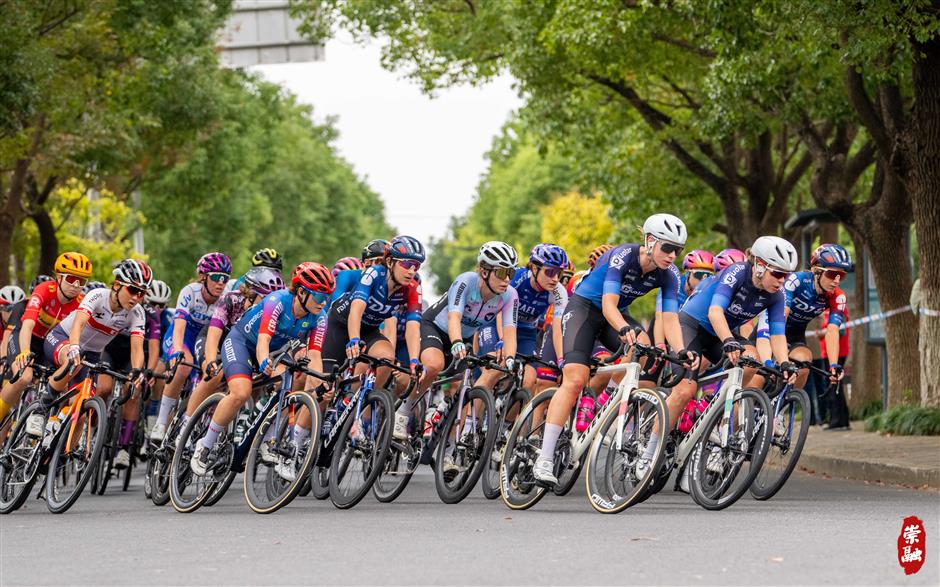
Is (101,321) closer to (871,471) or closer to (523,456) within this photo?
(523,456)

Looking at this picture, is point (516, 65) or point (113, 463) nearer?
point (113, 463)

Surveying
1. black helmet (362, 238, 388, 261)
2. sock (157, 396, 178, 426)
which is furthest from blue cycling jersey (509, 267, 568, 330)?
sock (157, 396, 178, 426)

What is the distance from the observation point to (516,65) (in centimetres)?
2636

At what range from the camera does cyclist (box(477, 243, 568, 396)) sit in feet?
43.3

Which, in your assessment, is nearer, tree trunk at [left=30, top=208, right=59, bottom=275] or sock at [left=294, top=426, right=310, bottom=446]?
sock at [left=294, top=426, right=310, bottom=446]

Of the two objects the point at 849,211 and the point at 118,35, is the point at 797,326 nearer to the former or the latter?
the point at 849,211

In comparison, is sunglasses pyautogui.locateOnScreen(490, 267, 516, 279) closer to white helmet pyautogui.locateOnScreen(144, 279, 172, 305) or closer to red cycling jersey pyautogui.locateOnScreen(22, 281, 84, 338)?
red cycling jersey pyautogui.locateOnScreen(22, 281, 84, 338)

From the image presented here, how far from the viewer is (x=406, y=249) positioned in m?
12.6

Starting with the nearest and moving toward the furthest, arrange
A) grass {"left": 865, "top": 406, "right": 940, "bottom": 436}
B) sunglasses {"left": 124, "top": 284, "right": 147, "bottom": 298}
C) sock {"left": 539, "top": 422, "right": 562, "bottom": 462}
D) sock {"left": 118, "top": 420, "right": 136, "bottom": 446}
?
sock {"left": 539, "top": 422, "right": 562, "bottom": 462} < sunglasses {"left": 124, "top": 284, "right": 147, "bottom": 298} < sock {"left": 118, "top": 420, "right": 136, "bottom": 446} < grass {"left": 865, "top": 406, "right": 940, "bottom": 436}

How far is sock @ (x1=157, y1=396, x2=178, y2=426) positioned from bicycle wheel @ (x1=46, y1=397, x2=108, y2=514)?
6.00 ft

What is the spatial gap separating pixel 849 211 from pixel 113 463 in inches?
451

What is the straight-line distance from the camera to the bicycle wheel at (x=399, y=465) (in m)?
12.1

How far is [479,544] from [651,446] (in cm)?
183

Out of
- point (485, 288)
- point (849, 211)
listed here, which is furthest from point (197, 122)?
point (485, 288)
